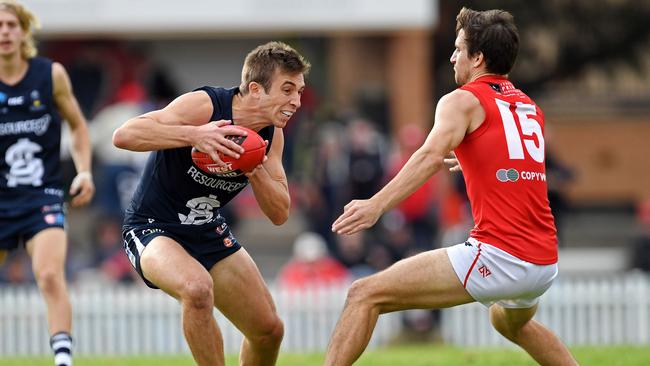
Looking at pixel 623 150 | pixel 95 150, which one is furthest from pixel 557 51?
pixel 95 150

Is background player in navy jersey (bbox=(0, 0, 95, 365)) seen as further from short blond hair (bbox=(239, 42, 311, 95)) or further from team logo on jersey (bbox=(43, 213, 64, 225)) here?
short blond hair (bbox=(239, 42, 311, 95))

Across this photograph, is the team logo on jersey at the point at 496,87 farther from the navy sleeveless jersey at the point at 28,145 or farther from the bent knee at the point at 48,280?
the navy sleeveless jersey at the point at 28,145

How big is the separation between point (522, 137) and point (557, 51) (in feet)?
50.0

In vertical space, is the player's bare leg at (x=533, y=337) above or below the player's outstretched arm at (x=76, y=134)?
below

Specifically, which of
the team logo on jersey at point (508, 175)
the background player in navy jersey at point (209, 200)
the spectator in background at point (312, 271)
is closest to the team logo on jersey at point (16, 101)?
the background player in navy jersey at point (209, 200)

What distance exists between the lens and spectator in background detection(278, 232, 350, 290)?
1470 cm

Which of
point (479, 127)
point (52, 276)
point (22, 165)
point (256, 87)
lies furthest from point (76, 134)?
point (479, 127)

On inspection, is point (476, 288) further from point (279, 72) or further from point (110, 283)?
point (110, 283)

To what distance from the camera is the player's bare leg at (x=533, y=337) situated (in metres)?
7.26

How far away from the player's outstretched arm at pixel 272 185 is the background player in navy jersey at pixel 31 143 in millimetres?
1774

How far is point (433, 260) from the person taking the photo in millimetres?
6906

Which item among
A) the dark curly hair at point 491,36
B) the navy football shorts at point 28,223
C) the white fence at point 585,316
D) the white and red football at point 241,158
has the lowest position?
the white fence at point 585,316

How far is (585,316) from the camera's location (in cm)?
1473

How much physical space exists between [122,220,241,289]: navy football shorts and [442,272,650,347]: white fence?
295 inches
